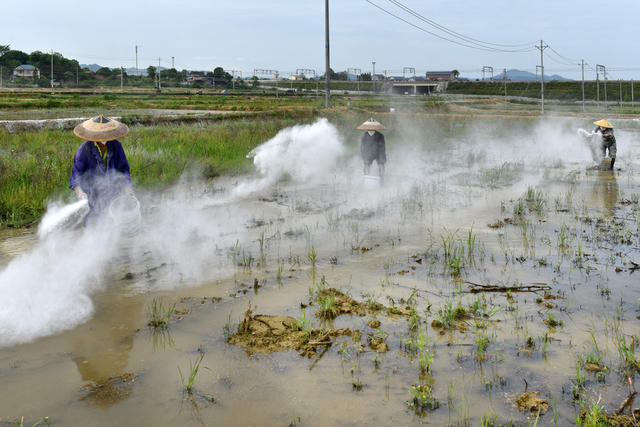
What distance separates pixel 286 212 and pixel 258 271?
136 inches

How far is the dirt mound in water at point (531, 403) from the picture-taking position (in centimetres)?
351

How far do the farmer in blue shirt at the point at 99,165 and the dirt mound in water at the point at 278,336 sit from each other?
2.34 metres

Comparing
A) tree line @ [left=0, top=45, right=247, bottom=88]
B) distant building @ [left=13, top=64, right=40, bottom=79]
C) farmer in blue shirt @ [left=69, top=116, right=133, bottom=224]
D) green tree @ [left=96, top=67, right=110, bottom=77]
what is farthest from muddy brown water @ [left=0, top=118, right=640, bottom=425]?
green tree @ [left=96, top=67, right=110, bottom=77]

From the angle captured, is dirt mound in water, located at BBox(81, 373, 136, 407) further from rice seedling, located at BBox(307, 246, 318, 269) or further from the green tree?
the green tree

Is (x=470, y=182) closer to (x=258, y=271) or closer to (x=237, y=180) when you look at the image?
(x=237, y=180)

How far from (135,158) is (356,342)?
27.1 feet

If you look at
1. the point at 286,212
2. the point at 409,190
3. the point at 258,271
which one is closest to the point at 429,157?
the point at 409,190

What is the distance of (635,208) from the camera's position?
32.2 feet

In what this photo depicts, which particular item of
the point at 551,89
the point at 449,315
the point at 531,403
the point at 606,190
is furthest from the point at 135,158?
the point at 551,89

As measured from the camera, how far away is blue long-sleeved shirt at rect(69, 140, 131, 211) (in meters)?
5.86

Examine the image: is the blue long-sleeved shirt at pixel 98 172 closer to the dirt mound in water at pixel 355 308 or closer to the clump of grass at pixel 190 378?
the dirt mound in water at pixel 355 308

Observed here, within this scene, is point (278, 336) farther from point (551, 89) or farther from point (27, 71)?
point (551, 89)

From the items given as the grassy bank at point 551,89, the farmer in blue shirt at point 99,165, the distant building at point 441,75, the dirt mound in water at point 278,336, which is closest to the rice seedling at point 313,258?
the dirt mound in water at point 278,336

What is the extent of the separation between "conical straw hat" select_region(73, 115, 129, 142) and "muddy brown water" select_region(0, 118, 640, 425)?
5.01ft
